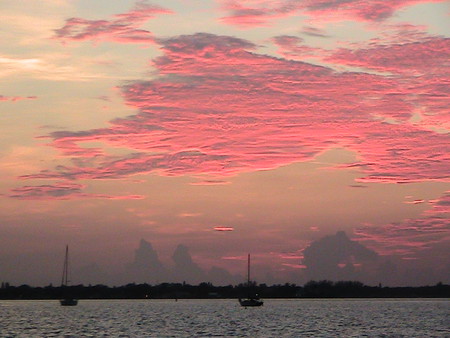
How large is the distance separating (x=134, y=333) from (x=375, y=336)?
43921 mm

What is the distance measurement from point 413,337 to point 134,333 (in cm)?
5042

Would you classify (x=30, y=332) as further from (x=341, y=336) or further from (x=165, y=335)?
(x=341, y=336)

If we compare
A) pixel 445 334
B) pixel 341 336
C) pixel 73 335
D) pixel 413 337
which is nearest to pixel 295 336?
pixel 341 336

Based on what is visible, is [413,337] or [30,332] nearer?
[413,337]

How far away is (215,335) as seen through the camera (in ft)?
459

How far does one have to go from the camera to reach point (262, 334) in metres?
142

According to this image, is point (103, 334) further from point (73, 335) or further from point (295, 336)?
point (295, 336)

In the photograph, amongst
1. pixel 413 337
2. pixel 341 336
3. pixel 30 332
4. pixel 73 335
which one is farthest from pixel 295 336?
pixel 30 332

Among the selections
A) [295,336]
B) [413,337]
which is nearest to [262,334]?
[295,336]

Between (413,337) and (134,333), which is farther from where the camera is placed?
(134,333)

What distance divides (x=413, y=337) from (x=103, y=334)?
55018 mm

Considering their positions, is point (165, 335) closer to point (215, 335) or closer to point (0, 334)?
point (215, 335)

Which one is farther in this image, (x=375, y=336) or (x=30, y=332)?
(x=30, y=332)

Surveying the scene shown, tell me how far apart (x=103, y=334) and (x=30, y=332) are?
1595 centimetres
